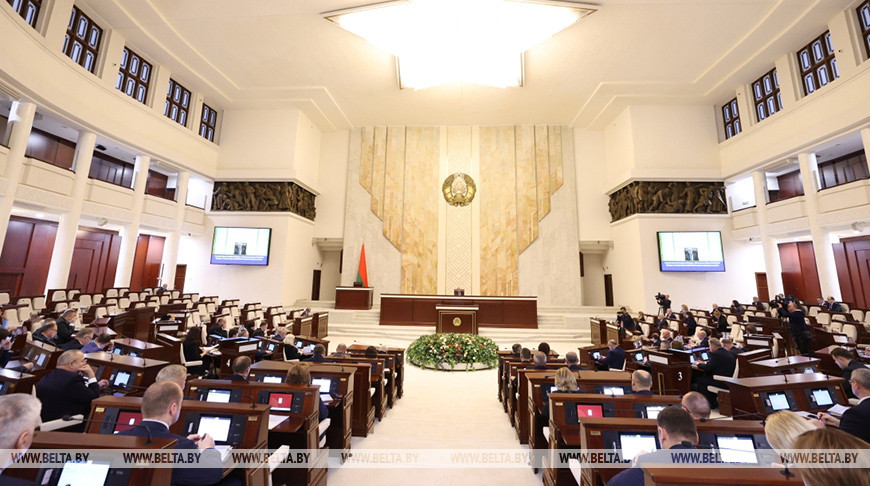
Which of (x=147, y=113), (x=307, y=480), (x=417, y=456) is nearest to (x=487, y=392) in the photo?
(x=417, y=456)

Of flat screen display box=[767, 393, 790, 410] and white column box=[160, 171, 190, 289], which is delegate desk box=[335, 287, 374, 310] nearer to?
white column box=[160, 171, 190, 289]

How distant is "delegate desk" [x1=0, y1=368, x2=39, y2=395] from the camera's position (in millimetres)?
2447

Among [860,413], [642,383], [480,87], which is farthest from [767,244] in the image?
[642,383]

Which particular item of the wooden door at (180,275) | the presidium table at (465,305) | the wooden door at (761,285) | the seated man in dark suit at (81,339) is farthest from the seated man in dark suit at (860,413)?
the wooden door at (180,275)

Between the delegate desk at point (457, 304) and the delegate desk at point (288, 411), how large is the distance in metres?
8.90

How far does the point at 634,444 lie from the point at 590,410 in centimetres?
58

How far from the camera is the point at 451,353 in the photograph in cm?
723

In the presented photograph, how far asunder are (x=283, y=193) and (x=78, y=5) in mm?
7005

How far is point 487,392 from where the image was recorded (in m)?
5.66

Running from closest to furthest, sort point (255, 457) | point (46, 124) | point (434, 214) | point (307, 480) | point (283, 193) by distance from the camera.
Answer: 1. point (255, 457)
2. point (307, 480)
3. point (46, 124)
4. point (283, 193)
5. point (434, 214)

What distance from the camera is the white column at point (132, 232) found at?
10.3 meters

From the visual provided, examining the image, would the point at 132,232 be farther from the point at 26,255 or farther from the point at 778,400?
the point at 778,400

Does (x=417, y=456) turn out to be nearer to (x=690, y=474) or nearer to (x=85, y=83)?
(x=690, y=474)

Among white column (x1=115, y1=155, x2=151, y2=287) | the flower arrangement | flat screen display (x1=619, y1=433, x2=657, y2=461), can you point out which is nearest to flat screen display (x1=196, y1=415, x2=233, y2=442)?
flat screen display (x1=619, y1=433, x2=657, y2=461)
